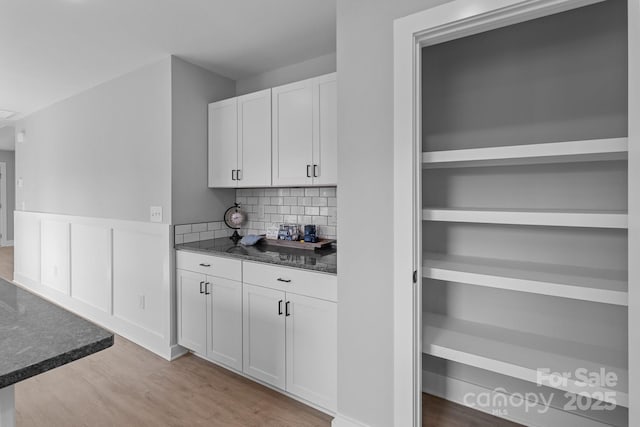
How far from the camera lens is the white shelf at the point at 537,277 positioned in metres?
1.39

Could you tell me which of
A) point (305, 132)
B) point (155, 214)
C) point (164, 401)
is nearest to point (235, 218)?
point (155, 214)

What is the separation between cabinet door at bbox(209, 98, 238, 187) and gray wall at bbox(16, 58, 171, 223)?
0.38 metres

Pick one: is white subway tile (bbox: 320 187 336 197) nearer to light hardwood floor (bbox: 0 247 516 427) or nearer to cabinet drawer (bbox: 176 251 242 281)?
cabinet drawer (bbox: 176 251 242 281)

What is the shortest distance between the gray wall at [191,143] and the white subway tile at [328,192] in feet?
3.38

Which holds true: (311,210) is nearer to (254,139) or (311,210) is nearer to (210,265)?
(254,139)

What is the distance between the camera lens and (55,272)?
425cm

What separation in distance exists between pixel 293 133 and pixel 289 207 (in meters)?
0.70

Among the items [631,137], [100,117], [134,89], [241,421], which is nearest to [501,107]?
[631,137]

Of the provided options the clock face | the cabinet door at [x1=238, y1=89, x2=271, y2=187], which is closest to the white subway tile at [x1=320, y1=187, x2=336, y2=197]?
the cabinet door at [x1=238, y1=89, x2=271, y2=187]

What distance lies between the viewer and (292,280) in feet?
7.03

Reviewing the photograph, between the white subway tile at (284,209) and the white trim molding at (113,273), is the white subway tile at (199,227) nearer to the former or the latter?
the white trim molding at (113,273)

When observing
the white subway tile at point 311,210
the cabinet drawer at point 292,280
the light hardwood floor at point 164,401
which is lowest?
the light hardwood floor at point 164,401

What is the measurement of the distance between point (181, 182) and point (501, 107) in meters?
2.38

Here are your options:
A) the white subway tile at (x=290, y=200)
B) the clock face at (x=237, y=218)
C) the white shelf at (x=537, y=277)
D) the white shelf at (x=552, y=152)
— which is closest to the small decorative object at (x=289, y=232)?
the white subway tile at (x=290, y=200)
